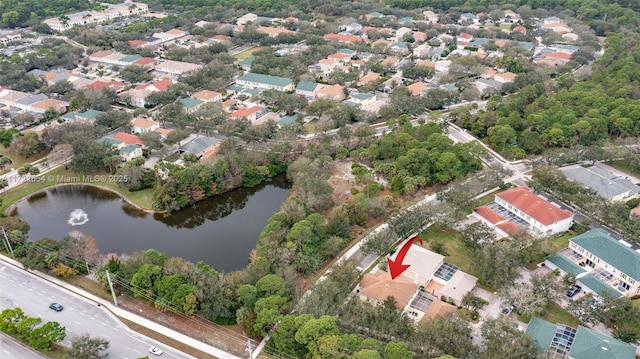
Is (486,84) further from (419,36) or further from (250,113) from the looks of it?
(250,113)

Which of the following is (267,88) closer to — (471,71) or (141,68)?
(141,68)

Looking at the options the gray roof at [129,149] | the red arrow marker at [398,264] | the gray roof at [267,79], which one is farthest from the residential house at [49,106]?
the red arrow marker at [398,264]

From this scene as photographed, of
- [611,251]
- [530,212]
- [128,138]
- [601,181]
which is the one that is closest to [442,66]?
[601,181]

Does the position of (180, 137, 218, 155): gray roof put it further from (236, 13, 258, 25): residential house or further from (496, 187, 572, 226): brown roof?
(236, 13, 258, 25): residential house

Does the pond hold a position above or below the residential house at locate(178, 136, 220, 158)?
below

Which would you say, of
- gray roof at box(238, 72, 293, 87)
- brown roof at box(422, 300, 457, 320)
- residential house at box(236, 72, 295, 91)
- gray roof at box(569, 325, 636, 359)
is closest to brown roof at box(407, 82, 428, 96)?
residential house at box(236, 72, 295, 91)

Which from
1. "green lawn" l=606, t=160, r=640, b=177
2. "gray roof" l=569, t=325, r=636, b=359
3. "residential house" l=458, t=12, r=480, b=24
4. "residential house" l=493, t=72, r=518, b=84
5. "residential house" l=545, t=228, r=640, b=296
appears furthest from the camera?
"residential house" l=458, t=12, r=480, b=24
